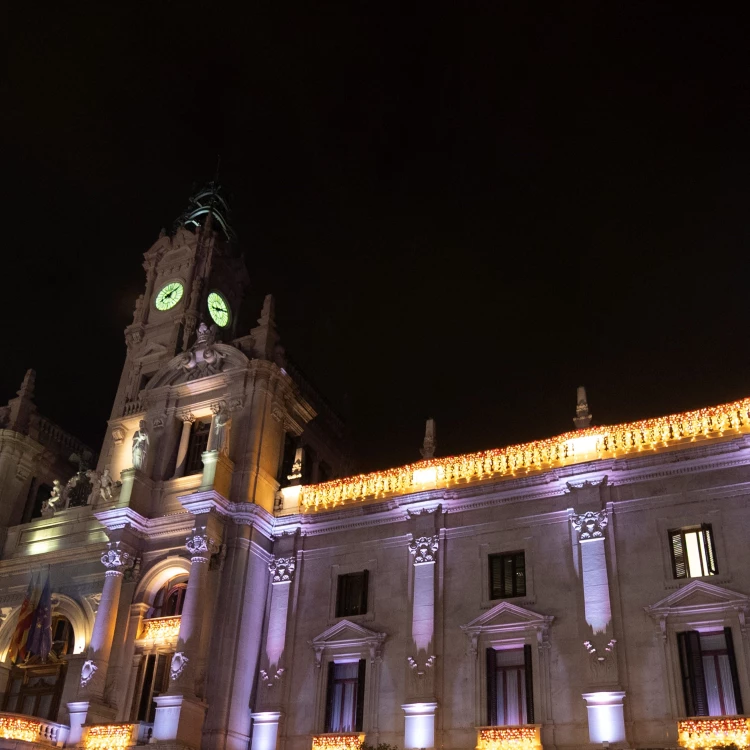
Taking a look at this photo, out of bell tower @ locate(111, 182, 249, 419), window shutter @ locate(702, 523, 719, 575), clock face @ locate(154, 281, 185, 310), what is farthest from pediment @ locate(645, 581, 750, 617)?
clock face @ locate(154, 281, 185, 310)

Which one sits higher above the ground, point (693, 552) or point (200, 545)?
point (200, 545)

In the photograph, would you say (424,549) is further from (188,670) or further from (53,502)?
(53,502)

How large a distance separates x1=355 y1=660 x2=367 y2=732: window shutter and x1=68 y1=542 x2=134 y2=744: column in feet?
31.3

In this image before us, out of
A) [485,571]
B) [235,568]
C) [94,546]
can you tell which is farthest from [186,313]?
[485,571]

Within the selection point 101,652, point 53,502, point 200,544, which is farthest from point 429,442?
point 53,502

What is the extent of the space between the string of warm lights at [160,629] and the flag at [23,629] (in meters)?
5.32

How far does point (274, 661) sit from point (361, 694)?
3.76m

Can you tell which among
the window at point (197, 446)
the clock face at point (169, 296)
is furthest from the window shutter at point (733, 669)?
the clock face at point (169, 296)

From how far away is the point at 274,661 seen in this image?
31.8 metres

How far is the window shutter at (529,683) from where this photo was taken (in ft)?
89.1

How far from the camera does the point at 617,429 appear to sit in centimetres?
3041

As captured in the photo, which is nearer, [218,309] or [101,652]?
[101,652]

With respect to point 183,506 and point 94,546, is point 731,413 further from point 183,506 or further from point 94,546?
point 94,546

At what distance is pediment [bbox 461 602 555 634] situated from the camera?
28.1 metres
